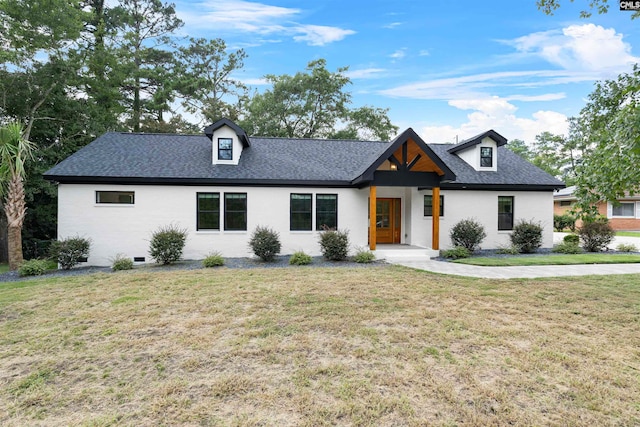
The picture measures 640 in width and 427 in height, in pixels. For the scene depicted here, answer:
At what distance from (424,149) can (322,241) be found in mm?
5283

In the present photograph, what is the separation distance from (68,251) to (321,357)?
10.7 meters

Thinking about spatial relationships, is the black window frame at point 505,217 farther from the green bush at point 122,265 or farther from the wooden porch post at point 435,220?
the green bush at point 122,265

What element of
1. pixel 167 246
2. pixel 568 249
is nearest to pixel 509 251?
pixel 568 249

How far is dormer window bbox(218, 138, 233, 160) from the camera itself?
13.2m

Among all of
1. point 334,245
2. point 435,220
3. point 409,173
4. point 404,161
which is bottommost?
point 334,245

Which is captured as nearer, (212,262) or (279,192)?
(212,262)

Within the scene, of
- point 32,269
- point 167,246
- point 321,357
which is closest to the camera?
point 321,357

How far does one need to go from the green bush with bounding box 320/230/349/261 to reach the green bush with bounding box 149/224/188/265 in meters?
5.16

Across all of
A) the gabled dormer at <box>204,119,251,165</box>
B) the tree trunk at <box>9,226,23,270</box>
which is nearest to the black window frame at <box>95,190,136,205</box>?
the tree trunk at <box>9,226,23,270</box>

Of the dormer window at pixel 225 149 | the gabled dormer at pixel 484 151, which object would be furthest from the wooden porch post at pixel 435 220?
the dormer window at pixel 225 149

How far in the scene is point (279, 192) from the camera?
A: 12781mm

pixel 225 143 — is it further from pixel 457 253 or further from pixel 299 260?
pixel 457 253

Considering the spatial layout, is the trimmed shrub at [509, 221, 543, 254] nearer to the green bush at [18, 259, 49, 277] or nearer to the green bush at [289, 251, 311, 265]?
the green bush at [289, 251, 311, 265]

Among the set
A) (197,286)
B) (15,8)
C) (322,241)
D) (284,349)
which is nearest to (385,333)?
(284,349)
